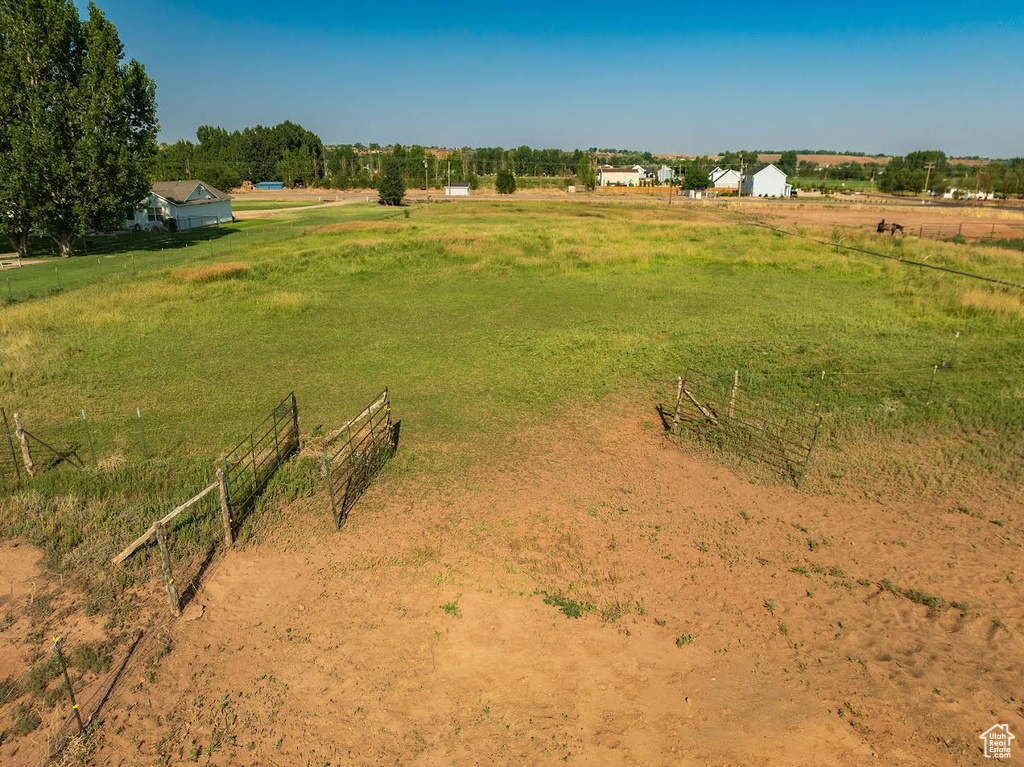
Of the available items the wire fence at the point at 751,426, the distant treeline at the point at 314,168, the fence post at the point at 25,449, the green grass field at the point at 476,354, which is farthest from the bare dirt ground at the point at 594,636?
the distant treeline at the point at 314,168

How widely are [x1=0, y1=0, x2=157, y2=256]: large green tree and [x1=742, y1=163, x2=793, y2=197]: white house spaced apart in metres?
112

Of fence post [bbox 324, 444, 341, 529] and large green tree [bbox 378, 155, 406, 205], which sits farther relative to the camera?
large green tree [bbox 378, 155, 406, 205]

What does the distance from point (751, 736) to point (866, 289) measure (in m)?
32.2

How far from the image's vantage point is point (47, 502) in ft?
39.9

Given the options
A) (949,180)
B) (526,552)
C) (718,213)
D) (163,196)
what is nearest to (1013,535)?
(526,552)

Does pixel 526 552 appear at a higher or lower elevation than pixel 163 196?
lower

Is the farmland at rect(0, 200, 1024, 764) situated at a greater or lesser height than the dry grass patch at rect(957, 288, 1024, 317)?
lesser

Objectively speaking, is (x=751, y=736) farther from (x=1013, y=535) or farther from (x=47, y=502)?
(x=47, y=502)

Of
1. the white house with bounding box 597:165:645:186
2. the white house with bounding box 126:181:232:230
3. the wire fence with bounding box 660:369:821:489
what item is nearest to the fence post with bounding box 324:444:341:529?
the wire fence with bounding box 660:369:821:489

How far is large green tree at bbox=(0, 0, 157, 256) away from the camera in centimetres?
3994

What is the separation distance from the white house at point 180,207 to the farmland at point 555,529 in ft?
132

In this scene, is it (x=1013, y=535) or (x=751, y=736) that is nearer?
(x=751, y=736)

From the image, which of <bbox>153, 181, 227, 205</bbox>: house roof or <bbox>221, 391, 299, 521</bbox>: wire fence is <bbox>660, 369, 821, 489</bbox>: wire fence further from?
<bbox>153, 181, 227, 205</bbox>: house roof

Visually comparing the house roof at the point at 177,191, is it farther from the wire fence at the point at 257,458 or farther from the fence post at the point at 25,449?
the fence post at the point at 25,449
